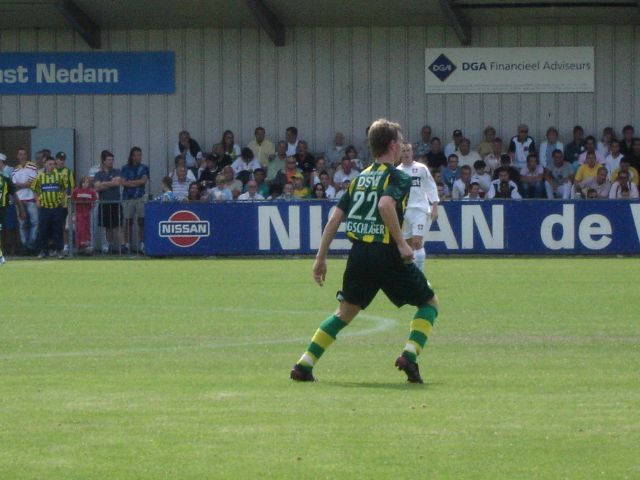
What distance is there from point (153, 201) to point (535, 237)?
7302mm

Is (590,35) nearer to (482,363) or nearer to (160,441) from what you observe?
(482,363)

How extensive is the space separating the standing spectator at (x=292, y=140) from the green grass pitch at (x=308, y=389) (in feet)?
42.4

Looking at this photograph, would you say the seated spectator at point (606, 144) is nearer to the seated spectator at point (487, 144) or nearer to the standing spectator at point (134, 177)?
the seated spectator at point (487, 144)

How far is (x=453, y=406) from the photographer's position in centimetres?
827

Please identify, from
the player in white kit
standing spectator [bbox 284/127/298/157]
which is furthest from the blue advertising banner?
the player in white kit

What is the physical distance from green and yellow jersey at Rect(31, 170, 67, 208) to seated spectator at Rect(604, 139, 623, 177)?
11.0m

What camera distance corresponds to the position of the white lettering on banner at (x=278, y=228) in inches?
1064

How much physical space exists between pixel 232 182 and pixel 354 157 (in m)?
2.75

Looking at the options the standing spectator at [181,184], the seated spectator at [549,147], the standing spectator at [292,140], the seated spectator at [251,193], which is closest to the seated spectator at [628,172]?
the seated spectator at [549,147]

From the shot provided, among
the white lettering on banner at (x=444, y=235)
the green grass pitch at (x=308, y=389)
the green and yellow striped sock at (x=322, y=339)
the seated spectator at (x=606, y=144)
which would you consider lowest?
the green grass pitch at (x=308, y=389)

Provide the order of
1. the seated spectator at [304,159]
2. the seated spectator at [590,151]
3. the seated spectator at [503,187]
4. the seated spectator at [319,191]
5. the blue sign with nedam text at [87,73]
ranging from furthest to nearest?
the blue sign with nedam text at [87,73]
the seated spectator at [304,159]
the seated spectator at [590,151]
the seated spectator at [319,191]
the seated spectator at [503,187]

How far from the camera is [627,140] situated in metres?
29.9

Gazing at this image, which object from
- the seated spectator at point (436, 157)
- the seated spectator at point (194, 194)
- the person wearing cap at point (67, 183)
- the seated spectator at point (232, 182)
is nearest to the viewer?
the seated spectator at point (194, 194)

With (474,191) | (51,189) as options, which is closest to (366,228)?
(474,191)
